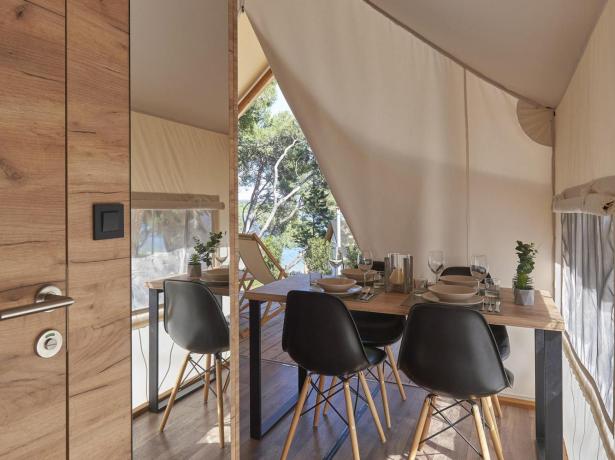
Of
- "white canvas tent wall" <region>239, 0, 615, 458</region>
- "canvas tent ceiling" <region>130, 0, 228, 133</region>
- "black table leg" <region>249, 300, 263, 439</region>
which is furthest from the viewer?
"white canvas tent wall" <region>239, 0, 615, 458</region>

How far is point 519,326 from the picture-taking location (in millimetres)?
1801

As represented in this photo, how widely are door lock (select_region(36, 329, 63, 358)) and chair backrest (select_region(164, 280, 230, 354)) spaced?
36 centimetres

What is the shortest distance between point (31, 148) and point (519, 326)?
1827 mm

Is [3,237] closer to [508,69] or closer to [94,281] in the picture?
[94,281]

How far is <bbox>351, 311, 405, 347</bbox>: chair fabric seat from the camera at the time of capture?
255 cm

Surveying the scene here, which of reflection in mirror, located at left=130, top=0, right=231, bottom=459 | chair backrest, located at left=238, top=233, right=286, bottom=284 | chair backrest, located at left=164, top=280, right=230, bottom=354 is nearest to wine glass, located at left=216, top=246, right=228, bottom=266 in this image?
reflection in mirror, located at left=130, top=0, right=231, bottom=459

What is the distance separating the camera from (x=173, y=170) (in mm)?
1363

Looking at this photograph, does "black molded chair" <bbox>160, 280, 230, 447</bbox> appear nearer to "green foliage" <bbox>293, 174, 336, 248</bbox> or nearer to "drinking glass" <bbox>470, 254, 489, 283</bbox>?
"drinking glass" <bbox>470, 254, 489, 283</bbox>

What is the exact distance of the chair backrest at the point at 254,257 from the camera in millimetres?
4664

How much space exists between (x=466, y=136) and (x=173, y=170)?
224 centimetres

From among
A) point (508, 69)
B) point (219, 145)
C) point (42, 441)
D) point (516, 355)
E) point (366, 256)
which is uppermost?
point (508, 69)

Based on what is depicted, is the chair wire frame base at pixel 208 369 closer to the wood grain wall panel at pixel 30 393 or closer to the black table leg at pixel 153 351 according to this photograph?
the black table leg at pixel 153 351

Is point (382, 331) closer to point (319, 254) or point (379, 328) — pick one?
point (379, 328)

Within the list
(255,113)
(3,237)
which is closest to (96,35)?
(3,237)
